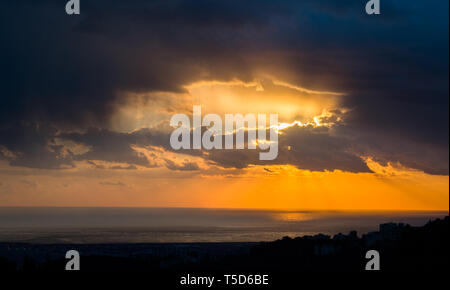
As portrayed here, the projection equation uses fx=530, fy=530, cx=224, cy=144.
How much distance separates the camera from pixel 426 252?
170ft

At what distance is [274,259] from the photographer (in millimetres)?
56281

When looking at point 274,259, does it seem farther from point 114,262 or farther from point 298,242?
point 114,262

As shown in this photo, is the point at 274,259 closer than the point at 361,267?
No

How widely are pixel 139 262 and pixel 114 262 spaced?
9.62ft
